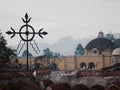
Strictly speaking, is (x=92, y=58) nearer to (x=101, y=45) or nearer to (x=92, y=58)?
(x=92, y=58)

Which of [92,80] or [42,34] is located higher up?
[42,34]

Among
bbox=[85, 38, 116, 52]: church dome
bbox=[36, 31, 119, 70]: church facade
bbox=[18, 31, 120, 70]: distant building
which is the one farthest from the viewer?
bbox=[85, 38, 116, 52]: church dome

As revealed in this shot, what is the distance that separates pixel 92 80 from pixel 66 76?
972mm

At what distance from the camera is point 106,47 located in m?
110

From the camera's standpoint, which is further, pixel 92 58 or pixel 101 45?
pixel 101 45

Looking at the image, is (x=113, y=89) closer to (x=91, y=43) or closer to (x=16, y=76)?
(x=16, y=76)

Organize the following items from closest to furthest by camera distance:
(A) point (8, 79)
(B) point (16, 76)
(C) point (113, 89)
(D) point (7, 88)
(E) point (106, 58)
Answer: (D) point (7, 88), (C) point (113, 89), (A) point (8, 79), (B) point (16, 76), (E) point (106, 58)

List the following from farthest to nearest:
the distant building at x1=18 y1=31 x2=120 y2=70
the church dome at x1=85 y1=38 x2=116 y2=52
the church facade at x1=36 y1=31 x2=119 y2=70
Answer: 1. the church dome at x1=85 y1=38 x2=116 y2=52
2. the church facade at x1=36 y1=31 x2=119 y2=70
3. the distant building at x1=18 y1=31 x2=120 y2=70

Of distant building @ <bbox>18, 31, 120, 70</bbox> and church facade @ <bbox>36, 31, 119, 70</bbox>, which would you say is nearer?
distant building @ <bbox>18, 31, 120, 70</bbox>

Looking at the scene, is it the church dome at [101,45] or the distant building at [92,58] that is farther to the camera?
the church dome at [101,45]

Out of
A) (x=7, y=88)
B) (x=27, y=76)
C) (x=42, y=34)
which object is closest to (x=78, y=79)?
(x=27, y=76)

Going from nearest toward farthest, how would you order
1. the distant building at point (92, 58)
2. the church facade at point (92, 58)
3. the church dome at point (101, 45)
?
the distant building at point (92, 58) < the church facade at point (92, 58) < the church dome at point (101, 45)

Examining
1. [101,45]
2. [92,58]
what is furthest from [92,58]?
[101,45]

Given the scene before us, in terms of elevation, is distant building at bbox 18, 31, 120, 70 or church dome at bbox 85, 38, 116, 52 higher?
church dome at bbox 85, 38, 116, 52
